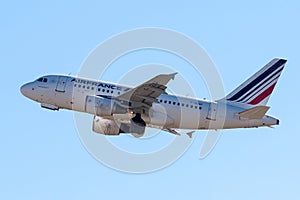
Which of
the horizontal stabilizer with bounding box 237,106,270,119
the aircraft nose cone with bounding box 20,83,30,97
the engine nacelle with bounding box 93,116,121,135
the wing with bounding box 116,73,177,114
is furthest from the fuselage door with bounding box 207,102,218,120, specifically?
the aircraft nose cone with bounding box 20,83,30,97

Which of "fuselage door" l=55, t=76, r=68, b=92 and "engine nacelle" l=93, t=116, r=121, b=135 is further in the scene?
"engine nacelle" l=93, t=116, r=121, b=135

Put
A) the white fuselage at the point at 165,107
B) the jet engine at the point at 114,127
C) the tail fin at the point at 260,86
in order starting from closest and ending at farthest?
1. the jet engine at the point at 114,127
2. the white fuselage at the point at 165,107
3. the tail fin at the point at 260,86

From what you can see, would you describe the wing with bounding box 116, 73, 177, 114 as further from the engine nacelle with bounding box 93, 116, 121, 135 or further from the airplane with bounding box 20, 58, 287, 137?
the engine nacelle with bounding box 93, 116, 121, 135

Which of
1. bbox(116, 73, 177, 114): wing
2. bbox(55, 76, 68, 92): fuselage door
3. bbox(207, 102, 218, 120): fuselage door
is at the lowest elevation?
bbox(207, 102, 218, 120): fuselage door

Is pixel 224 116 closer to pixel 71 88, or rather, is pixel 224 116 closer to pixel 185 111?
pixel 185 111

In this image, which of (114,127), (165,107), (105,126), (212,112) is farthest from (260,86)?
(105,126)

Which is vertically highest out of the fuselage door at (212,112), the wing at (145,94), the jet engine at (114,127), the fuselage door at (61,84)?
the fuselage door at (61,84)

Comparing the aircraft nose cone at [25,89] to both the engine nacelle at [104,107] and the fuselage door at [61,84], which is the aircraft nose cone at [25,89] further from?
the engine nacelle at [104,107]

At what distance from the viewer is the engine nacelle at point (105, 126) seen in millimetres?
82875

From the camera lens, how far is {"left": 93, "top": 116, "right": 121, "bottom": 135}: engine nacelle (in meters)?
82.9

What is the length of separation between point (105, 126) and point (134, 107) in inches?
217

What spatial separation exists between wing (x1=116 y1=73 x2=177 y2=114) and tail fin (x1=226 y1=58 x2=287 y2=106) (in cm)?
1028

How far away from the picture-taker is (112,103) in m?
77.4

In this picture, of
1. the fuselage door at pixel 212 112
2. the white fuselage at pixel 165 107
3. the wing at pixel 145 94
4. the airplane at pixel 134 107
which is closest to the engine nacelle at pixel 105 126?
the airplane at pixel 134 107
